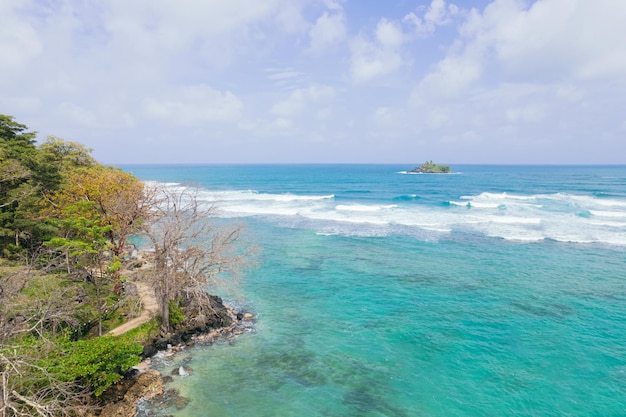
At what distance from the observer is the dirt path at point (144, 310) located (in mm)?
15523

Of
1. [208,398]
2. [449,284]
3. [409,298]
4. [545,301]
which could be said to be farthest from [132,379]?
[545,301]

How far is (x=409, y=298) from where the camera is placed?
21094mm

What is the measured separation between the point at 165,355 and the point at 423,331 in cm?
1230

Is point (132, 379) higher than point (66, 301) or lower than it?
lower

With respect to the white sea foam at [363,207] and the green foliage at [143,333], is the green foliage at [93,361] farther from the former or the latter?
the white sea foam at [363,207]

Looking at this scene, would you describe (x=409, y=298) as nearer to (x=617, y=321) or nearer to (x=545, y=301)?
(x=545, y=301)

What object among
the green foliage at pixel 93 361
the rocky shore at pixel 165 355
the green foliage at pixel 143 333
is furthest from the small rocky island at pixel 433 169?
the green foliage at pixel 93 361

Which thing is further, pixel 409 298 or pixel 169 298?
pixel 409 298

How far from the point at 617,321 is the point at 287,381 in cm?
1721

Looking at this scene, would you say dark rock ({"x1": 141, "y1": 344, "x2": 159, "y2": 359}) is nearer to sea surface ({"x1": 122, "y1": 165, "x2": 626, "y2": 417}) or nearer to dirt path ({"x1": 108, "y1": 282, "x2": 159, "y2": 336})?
sea surface ({"x1": 122, "y1": 165, "x2": 626, "y2": 417})

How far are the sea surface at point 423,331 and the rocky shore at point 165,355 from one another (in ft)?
1.79

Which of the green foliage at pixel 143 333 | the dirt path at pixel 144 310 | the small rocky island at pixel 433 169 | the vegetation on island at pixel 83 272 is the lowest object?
the green foliage at pixel 143 333

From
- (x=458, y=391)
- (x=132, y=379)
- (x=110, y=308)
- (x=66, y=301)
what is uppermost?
(x=66, y=301)

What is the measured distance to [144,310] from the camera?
1733 centimetres
